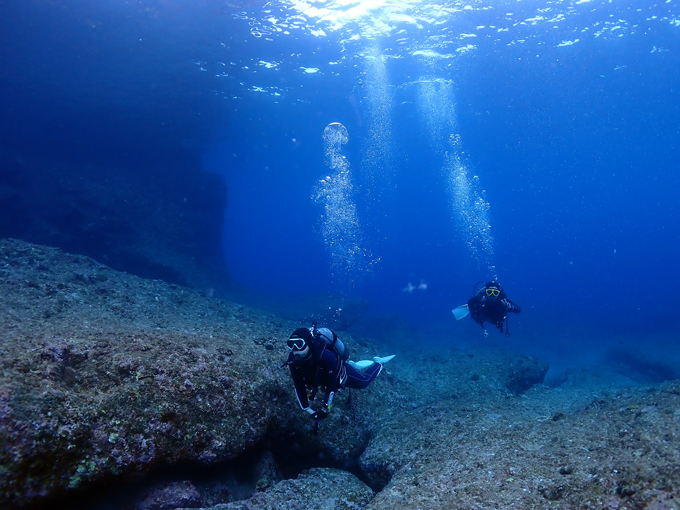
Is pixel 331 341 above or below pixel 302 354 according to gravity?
below

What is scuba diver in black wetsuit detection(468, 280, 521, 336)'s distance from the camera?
9180 mm

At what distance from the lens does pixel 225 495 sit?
4449 mm

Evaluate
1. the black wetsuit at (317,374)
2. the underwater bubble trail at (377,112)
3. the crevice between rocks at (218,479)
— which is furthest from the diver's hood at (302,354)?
the underwater bubble trail at (377,112)

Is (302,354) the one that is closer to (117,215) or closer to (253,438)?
(253,438)

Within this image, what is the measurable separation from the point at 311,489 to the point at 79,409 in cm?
307

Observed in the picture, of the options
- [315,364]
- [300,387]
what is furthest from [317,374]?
[300,387]

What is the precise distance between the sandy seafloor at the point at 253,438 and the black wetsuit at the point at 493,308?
229cm

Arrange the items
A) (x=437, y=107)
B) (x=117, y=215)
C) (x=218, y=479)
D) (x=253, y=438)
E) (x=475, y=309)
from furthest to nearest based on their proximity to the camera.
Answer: (x=437, y=107), (x=117, y=215), (x=475, y=309), (x=253, y=438), (x=218, y=479)

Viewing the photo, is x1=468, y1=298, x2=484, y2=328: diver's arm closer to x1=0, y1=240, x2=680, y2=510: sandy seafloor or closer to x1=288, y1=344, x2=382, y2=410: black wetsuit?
x1=0, y1=240, x2=680, y2=510: sandy seafloor

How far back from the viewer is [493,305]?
935 cm

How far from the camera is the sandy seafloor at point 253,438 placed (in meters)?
3.32

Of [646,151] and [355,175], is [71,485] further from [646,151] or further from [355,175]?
[355,175]

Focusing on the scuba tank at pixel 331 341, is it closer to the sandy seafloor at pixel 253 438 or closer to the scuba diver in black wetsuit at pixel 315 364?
the scuba diver in black wetsuit at pixel 315 364

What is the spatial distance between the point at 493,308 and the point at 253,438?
7.25 m
